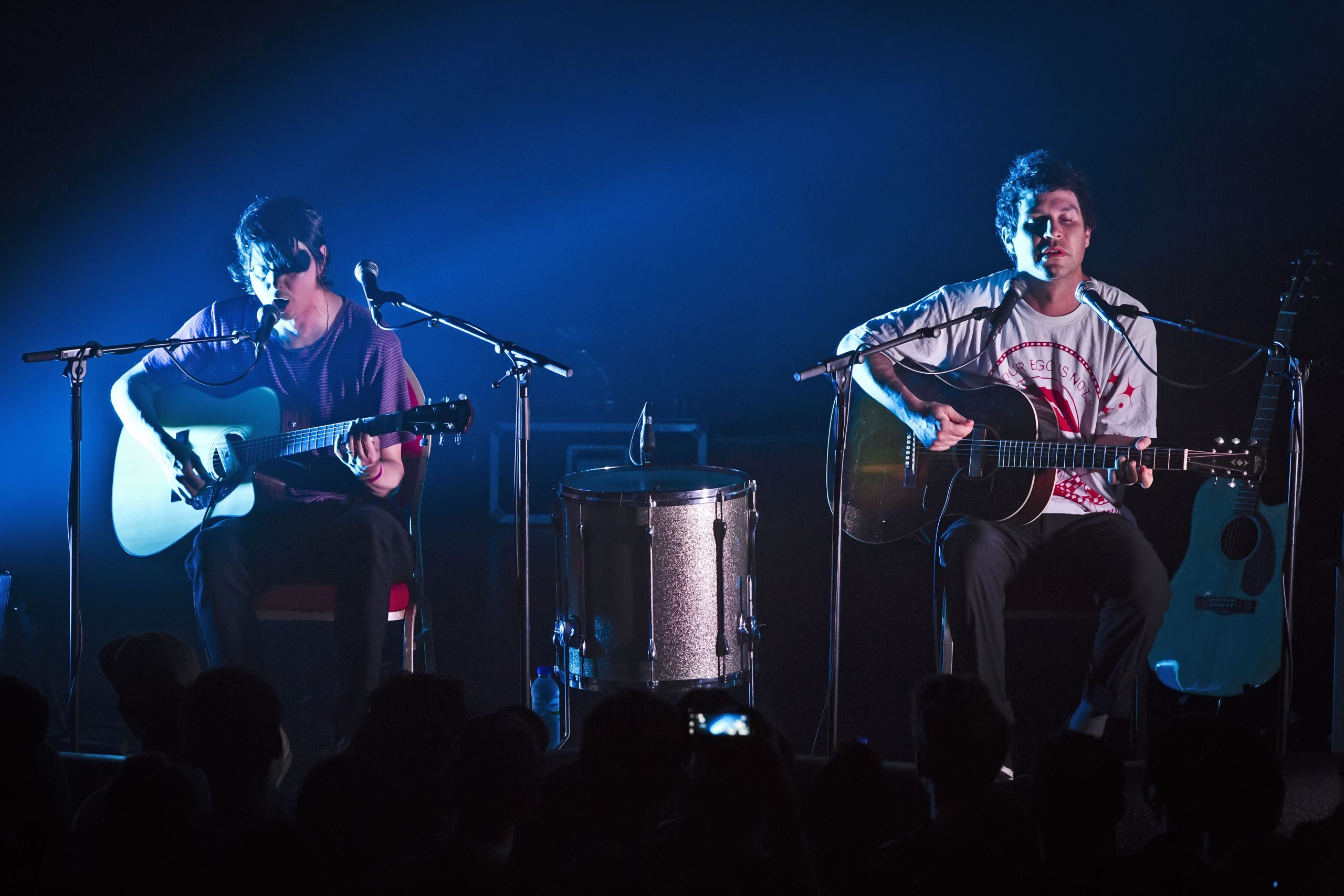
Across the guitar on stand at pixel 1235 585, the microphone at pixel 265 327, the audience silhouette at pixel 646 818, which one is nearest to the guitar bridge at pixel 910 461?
the guitar on stand at pixel 1235 585

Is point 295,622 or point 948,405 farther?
point 295,622

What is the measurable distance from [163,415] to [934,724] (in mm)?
3439

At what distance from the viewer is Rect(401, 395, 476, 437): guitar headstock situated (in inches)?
151

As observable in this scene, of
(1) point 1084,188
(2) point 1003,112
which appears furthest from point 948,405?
(2) point 1003,112

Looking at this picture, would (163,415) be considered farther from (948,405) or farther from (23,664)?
(948,405)

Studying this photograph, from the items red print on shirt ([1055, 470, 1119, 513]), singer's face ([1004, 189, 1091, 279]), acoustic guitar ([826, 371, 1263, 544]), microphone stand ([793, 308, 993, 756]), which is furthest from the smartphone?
singer's face ([1004, 189, 1091, 279])

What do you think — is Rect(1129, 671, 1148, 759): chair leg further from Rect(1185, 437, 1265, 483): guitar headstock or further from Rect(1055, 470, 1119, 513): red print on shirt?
Rect(1185, 437, 1265, 483): guitar headstock

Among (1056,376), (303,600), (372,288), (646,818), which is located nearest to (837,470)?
(1056,376)

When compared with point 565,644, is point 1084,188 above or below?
above

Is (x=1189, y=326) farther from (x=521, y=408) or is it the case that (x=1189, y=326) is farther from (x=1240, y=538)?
(x=521, y=408)

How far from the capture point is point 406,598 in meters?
4.11

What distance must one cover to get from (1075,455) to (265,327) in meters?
2.90

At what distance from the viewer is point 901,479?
4184 millimetres

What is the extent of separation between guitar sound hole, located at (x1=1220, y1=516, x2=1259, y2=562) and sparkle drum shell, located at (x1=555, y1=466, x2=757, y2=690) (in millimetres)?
1660
